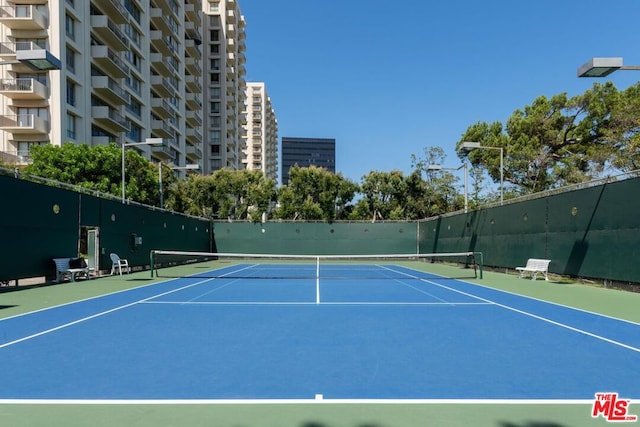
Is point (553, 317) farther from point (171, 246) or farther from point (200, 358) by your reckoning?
point (171, 246)

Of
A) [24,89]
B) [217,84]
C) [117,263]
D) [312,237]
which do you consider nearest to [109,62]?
[24,89]

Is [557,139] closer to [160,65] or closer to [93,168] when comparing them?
[93,168]

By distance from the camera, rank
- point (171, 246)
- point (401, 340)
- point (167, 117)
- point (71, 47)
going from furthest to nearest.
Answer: point (167, 117) < point (71, 47) < point (171, 246) < point (401, 340)

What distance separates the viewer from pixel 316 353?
5594 mm

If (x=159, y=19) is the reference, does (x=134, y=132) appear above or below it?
below

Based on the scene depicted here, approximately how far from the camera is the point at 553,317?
821cm

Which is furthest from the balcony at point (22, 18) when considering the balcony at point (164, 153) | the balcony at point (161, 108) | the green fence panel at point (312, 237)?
the green fence panel at point (312, 237)

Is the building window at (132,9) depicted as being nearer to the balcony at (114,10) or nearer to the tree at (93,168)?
the balcony at (114,10)

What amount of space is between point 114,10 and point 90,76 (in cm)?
698

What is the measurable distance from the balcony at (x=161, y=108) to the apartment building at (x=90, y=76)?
10cm

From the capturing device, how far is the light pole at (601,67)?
27.4 feet

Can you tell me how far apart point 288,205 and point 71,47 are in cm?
2162

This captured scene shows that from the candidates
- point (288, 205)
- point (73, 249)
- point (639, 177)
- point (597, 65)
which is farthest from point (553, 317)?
point (288, 205)

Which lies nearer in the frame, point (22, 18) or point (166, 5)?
point (22, 18)
